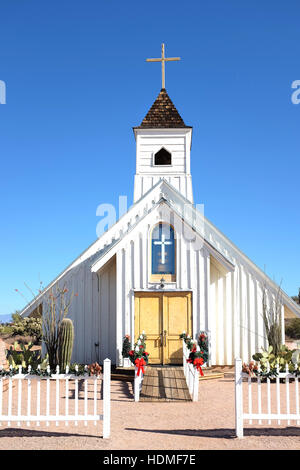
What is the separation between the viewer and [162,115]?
2138 centimetres

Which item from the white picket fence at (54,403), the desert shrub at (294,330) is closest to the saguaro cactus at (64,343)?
the white picket fence at (54,403)

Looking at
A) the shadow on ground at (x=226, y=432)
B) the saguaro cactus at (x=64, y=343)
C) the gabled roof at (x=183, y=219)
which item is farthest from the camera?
the gabled roof at (x=183, y=219)

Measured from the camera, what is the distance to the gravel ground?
→ 7.30 metres

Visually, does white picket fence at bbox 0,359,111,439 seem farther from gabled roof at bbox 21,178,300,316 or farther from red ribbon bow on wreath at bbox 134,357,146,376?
gabled roof at bbox 21,178,300,316

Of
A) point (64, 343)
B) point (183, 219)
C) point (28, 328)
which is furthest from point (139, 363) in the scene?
point (28, 328)

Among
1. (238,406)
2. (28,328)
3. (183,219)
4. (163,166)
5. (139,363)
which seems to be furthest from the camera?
(28,328)

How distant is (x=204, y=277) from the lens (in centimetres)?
1588

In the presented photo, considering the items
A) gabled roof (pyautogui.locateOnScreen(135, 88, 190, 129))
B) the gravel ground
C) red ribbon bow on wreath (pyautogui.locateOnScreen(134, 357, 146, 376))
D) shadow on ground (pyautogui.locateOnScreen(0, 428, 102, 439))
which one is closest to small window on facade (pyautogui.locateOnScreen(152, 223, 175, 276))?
red ribbon bow on wreath (pyautogui.locateOnScreen(134, 357, 146, 376))

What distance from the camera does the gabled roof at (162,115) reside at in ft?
68.8

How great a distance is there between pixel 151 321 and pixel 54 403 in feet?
18.0

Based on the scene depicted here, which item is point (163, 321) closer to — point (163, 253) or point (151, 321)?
point (151, 321)

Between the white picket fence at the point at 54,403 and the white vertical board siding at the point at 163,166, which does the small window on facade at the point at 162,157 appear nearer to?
the white vertical board siding at the point at 163,166
